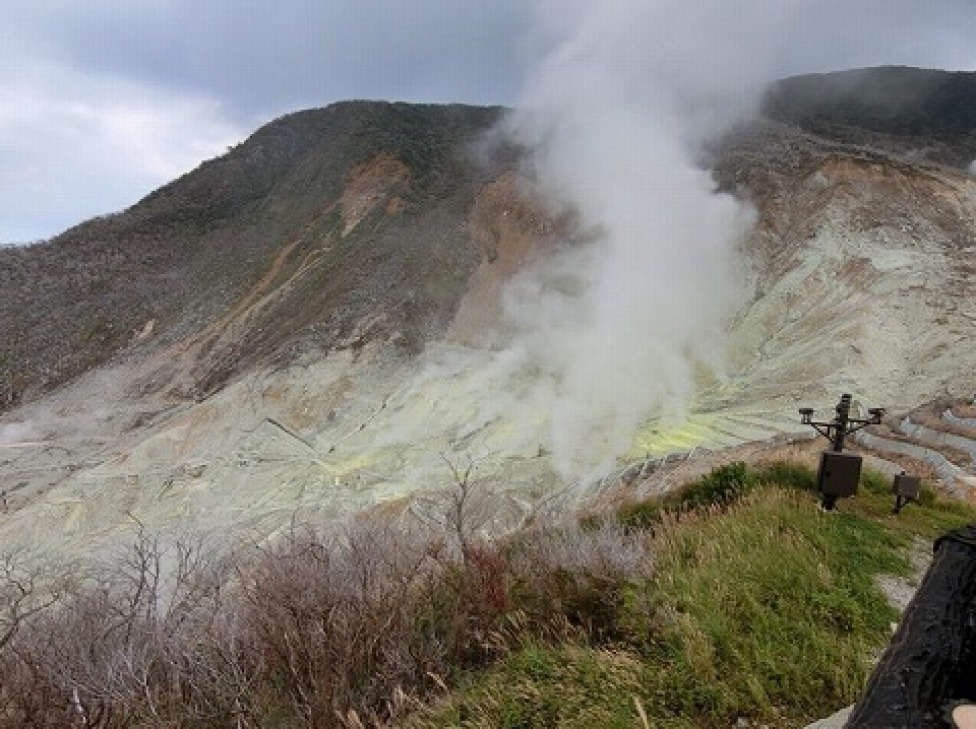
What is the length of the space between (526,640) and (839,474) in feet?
15.0

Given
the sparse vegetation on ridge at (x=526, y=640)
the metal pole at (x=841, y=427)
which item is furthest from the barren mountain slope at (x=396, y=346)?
the sparse vegetation on ridge at (x=526, y=640)

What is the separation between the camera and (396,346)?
2805 cm

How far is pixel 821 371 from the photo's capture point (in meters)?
21.3

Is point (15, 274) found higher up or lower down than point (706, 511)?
higher up

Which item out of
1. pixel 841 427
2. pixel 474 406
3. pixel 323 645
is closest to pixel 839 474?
pixel 841 427

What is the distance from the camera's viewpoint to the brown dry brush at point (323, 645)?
18.5 feet

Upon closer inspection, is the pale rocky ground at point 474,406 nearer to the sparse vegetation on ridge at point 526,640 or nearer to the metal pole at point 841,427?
the metal pole at point 841,427

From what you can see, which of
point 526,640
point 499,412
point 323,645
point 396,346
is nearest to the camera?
point 526,640

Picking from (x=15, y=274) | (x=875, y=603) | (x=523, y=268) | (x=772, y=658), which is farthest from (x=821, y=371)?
(x=15, y=274)

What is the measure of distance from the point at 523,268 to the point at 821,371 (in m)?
13.1

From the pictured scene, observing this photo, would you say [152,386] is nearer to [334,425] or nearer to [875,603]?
[334,425]

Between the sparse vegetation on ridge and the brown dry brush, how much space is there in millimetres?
22

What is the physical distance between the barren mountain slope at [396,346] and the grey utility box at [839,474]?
864cm

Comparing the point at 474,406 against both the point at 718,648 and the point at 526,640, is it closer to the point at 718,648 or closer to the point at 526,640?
the point at 526,640
